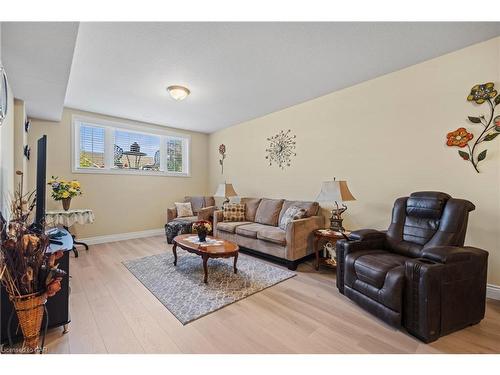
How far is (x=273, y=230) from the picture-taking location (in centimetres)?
332

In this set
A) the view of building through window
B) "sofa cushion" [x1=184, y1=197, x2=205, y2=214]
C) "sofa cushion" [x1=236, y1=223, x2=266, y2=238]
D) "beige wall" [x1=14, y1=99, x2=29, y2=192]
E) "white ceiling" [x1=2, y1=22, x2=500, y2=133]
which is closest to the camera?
"white ceiling" [x1=2, y1=22, x2=500, y2=133]

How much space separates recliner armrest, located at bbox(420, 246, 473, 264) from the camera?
1657mm

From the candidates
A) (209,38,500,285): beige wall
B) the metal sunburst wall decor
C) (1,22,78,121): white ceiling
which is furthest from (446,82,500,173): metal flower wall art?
(1,22,78,121): white ceiling

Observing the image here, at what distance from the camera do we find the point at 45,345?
61.9 inches

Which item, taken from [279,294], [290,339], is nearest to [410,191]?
[279,294]

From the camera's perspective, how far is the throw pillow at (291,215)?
334 centimetres

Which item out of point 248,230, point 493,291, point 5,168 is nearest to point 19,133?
point 5,168

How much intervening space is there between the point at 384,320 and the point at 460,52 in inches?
110

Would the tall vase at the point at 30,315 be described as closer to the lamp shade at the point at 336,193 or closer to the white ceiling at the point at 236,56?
the white ceiling at the point at 236,56

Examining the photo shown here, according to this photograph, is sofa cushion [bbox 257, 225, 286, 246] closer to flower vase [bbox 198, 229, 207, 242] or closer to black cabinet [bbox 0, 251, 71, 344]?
flower vase [bbox 198, 229, 207, 242]

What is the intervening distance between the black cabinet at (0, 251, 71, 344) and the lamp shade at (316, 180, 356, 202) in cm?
279

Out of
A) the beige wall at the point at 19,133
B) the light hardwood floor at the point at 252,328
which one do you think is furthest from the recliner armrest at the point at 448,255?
the beige wall at the point at 19,133
